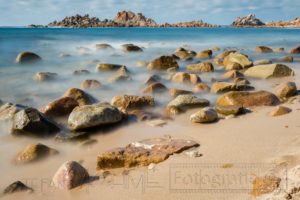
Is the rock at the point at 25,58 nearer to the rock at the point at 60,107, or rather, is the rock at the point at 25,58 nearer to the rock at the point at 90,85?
the rock at the point at 90,85

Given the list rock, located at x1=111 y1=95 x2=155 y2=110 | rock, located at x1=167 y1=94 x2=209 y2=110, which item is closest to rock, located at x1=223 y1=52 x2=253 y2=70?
rock, located at x1=167 y1=94 x2=209 y2=110

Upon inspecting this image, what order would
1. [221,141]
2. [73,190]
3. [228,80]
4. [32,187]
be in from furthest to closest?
[228,80] → [221,141] → [32,187] → [73,190]

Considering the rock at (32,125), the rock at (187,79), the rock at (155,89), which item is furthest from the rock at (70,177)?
the rock at (187,79)

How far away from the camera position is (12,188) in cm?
343

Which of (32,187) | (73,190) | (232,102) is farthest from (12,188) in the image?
(232,102)

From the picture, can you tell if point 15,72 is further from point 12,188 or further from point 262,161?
point 262,161

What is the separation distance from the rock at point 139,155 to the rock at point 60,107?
2246mm

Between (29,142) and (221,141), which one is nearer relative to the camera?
(221,141)

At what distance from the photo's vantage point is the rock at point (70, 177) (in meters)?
3.35

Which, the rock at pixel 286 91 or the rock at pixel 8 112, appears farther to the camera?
the rock at pixel 286 91

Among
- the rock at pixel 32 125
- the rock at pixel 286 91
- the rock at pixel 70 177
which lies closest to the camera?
the rock at pixel 70 177

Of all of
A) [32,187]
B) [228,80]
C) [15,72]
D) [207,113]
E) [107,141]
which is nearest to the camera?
[32,187]

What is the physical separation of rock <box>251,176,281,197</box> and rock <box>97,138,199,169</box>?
4.05 ft

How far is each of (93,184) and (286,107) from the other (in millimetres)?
3439
